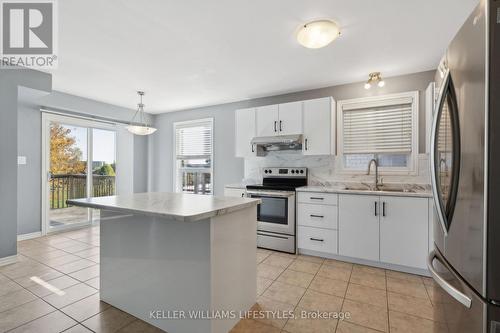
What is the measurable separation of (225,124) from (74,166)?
2.96 m

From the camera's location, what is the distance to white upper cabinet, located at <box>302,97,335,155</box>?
3.36 meters

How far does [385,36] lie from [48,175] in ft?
17.2

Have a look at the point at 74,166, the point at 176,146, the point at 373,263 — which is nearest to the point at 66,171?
the point at 74,166

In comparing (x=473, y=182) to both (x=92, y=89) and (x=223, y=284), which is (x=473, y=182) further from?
(x=92, y=89)

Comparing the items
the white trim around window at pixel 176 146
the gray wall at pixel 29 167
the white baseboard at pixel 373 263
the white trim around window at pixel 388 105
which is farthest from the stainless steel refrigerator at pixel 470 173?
the gray wall at pixel 29 167

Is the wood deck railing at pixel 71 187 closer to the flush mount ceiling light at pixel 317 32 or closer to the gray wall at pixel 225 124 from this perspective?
the gray wall at pixel 225 124

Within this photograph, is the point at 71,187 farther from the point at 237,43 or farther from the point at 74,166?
the point at 237,43

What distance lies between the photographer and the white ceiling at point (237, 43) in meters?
1.92

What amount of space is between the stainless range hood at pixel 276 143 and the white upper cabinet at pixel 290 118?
0.10 m

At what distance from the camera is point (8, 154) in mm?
2916

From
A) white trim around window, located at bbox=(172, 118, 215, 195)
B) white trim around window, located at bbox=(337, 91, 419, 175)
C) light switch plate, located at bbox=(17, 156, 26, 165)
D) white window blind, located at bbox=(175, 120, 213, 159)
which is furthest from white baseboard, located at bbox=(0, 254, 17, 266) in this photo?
white trim around window, located at bbox=(337, 91, 419, 175)

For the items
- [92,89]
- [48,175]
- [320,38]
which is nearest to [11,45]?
[92,89]

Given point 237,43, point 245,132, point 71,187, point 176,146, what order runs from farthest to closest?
1. point 176,146
2. point 71,187
3. point 245,132
4. point 237,43

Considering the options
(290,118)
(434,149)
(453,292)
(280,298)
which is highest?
(290,118)
